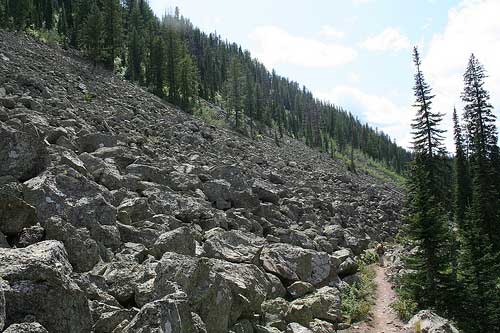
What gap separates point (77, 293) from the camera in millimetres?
7559

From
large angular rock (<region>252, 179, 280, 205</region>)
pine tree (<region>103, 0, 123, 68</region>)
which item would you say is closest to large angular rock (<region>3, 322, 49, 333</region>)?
→ large angular rock (<region>252, 179, 280, 205</region>)

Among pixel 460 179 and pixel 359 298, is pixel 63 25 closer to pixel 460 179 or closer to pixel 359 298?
pixel 460 179

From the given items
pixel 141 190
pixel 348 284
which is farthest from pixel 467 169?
pixel 141 190

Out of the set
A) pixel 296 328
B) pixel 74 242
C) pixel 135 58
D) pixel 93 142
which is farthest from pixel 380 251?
pixel 135 58

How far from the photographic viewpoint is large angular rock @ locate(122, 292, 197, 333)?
7035mm

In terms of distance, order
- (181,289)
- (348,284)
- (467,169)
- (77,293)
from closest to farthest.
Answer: (77,293)
(181,289)
(348,284)
(467,169)

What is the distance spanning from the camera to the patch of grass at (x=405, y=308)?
1862cm

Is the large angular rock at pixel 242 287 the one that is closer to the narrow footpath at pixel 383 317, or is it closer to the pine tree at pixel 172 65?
the narrow footpath at pixel 383 317

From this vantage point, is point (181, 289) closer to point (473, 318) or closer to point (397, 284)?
point (473, 318)

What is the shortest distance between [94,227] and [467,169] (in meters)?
54.6

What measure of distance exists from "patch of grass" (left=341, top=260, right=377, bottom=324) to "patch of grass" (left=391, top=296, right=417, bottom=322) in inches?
46.1

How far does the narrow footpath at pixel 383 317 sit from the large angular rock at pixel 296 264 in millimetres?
2568

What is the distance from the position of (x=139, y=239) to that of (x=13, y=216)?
4145 mm

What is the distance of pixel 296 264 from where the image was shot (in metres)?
17.5
